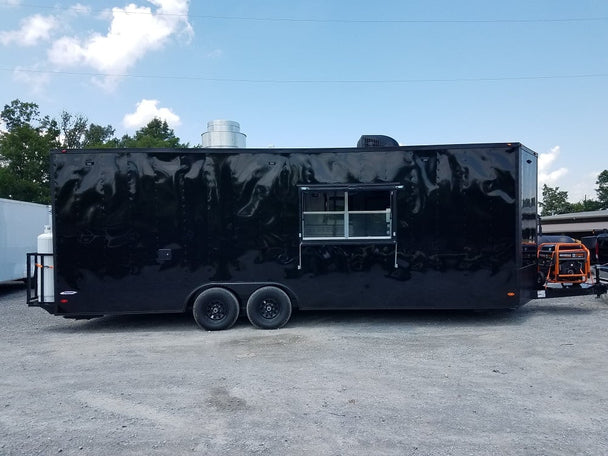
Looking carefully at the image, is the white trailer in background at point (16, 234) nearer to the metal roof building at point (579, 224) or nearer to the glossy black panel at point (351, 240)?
the glossy black panel at point (351, 240)

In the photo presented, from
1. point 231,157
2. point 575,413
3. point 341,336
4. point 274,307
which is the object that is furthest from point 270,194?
point 575,413

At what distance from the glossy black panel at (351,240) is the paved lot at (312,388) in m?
0.71

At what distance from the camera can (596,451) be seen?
331 centimetres

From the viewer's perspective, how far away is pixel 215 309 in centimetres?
728

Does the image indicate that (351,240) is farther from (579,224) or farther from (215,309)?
(579,224)

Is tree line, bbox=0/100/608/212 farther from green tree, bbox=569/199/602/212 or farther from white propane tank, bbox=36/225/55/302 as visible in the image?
green tree, bbox=569/199/602/212

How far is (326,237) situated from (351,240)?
44 cm

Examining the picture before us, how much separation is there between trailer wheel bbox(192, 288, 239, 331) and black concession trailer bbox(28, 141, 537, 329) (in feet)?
0.06

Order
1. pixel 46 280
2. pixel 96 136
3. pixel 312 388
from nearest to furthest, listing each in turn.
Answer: pixel 312 388, pixel 46 280, pixel 96 136

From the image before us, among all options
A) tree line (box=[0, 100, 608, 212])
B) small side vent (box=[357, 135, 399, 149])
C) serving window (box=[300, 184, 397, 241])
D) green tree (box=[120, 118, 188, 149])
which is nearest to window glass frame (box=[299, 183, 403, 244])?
serving window (box=[300, 184, 397, 241])

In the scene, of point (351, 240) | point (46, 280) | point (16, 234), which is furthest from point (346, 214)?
point (16, 234)

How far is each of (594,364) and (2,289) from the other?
52.8ft

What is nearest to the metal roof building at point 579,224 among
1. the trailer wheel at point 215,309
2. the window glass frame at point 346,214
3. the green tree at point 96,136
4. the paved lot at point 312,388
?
the paved lot at point 312,388

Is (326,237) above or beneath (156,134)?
beneath
